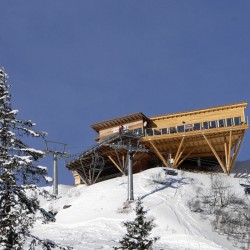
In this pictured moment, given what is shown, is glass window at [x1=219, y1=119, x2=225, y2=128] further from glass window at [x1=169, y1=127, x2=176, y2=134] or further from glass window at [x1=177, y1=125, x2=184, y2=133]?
glass window at [x1=169, y1=127, x2=176, y2=134]

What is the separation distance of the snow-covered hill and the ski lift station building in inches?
199

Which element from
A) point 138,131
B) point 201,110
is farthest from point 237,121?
point 138,131

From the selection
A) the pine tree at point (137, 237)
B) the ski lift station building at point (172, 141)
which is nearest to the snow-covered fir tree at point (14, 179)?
the pine tree at point (137, 237)

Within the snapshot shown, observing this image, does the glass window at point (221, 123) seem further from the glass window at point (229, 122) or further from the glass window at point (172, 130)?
the glass window at point (172, 130)

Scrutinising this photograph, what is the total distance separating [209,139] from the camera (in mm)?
56062

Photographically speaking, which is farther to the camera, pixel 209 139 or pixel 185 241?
pixel 209 139

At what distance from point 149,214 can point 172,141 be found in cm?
2242

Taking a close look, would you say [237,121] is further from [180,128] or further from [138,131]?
[138,131]

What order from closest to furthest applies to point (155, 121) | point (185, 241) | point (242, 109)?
point (185, 241) → point (242, 109) → point (155, 121)

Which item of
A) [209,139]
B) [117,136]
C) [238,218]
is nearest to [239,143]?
[209,139]

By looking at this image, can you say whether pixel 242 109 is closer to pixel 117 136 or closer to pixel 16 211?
pixel 117 136

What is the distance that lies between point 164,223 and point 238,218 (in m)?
7.44

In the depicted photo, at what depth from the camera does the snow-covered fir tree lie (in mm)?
13938

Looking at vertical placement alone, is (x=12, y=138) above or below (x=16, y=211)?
above
